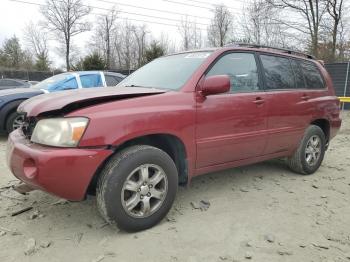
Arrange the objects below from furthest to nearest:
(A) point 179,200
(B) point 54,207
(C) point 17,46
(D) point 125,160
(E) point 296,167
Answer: (C) point 17,46 < (E) point 296,167 < (A) point 179,200 < (B) point 54,207 < (D) point 125,160

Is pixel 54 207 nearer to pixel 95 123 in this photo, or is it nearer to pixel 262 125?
pixel 95 123

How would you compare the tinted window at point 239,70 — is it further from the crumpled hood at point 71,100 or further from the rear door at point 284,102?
the crumpled hood at point 71,100

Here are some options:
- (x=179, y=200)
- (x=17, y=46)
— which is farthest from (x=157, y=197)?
(x=17, y=46)

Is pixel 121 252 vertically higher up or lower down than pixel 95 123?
lower down

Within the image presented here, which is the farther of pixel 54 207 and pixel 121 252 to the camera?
pixel 54 207

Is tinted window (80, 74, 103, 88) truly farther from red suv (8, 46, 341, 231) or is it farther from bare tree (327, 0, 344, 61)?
bare tree (327, 0, 344, 61)

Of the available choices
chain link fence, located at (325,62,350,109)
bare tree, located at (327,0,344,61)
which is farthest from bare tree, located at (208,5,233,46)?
chain link fence, located at (325,62,350,109)

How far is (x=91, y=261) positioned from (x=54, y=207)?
1180mm

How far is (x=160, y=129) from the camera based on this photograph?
A: 3236 millimetres

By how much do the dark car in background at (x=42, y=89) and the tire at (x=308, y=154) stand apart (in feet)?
15.2

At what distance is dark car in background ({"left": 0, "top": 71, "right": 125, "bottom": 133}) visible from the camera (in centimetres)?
693

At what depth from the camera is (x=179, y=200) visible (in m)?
3.96

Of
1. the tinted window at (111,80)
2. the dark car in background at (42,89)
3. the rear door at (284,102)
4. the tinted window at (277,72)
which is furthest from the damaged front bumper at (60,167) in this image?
the tinted window at (111,80)

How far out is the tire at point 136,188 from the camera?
2.96 metres
